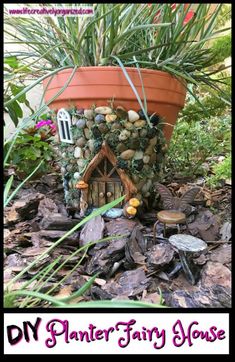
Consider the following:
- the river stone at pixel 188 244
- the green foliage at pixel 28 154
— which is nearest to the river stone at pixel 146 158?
the river stone at pixel 188 244

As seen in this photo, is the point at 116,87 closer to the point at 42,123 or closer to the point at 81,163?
the point at 81,163

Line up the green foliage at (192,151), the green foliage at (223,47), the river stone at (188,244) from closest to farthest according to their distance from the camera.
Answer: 1. the river stone at (188,244)
2. the green foliage at (223,47)
3. the green foliage at (192,151)

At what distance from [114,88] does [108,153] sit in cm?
14

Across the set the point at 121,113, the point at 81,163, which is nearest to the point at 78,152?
the point at 81,163

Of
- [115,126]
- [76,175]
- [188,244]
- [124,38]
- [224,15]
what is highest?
[224,15]

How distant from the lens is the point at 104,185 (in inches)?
31.2

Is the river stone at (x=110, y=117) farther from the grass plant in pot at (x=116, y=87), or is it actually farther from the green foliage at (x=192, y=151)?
the green foliage at (x=192, y=151)

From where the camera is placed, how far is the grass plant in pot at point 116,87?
2.39 ft

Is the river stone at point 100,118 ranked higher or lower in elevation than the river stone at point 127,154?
higher

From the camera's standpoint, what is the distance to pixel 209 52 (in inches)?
34.7

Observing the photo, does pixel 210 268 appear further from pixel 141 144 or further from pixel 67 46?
pixel 67 46

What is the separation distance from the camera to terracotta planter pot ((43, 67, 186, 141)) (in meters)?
0.73
